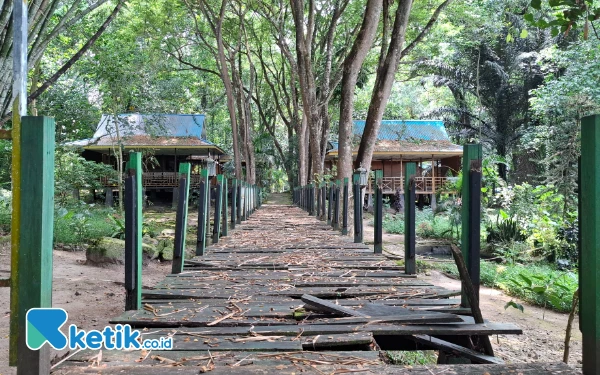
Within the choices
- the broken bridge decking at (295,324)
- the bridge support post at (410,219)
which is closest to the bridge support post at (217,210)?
the broken bridge decking at (295,324)

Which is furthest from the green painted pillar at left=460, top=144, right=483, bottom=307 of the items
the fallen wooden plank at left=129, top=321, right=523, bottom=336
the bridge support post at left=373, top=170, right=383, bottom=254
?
the bridge support post at left=373, top=170, right=383, bottom=254

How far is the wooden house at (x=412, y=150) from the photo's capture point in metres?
25.5

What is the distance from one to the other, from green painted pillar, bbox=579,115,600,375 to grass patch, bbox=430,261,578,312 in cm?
543

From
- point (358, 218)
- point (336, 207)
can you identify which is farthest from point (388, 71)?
point (358, 218)

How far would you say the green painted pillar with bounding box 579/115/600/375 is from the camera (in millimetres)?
1952

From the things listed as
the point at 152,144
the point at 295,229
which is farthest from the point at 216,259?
the point at 152,144

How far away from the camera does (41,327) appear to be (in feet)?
6.35

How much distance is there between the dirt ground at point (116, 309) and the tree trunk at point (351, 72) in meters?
3.18

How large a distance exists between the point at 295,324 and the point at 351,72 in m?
8.25

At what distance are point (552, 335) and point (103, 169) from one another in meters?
14.5

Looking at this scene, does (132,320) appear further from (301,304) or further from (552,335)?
(552,335)

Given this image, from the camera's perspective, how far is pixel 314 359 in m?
2.25

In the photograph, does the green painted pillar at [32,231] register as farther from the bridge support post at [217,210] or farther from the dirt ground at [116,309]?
the bridge support post at [217,210]

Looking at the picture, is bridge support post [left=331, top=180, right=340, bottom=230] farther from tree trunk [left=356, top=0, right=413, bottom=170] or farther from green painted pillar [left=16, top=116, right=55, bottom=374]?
green painted pillar [left=16, top=116, right=55, bottom=374]
